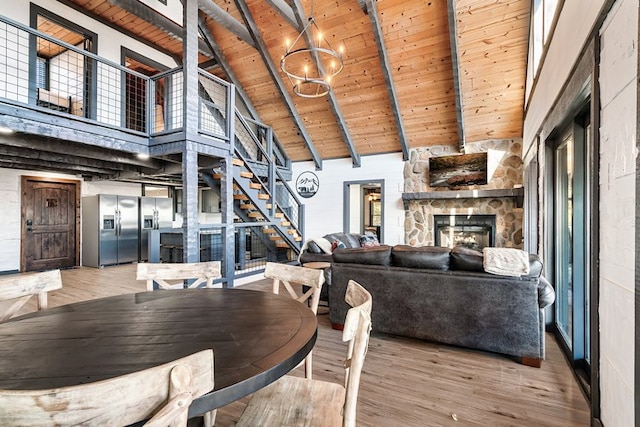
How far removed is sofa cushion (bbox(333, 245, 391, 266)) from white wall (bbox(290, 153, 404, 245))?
4297 millimetres

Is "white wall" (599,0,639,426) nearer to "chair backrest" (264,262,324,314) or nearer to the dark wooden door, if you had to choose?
"chair backrest" (264,262,324,314)

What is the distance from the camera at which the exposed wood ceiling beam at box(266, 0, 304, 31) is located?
16.7 ft

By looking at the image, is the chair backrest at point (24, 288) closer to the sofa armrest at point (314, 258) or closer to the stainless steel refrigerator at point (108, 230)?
the sofa armrest at point (314, 258)

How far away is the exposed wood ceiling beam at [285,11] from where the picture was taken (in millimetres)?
5082

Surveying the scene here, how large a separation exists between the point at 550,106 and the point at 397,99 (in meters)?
3.61

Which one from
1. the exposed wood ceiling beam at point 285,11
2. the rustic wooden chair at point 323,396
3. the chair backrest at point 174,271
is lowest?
the rustic wooden chair at point 323,396

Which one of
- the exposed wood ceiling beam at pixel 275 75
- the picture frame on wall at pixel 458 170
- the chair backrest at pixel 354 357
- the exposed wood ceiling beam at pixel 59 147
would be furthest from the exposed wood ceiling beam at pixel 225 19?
the chair backrest at pixel 354 357

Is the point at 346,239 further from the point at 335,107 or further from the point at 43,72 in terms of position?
the point at 43,72

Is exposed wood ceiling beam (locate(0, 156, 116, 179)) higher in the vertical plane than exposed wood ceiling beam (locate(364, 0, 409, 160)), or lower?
lower

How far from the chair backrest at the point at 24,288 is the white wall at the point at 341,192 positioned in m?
6.53

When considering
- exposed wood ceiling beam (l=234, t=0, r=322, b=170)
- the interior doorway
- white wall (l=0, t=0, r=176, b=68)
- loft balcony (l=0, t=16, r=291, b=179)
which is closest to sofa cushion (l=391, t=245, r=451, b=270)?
loft balcony (l=0, t=16, r=291, b=179)

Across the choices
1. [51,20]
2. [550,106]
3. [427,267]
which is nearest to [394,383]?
[427,267]

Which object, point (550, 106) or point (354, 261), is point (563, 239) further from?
point (354, 261)

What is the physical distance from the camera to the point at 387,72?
5629 mm
